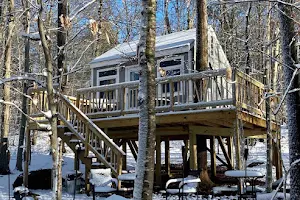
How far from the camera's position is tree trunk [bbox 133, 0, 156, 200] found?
4.58 metres

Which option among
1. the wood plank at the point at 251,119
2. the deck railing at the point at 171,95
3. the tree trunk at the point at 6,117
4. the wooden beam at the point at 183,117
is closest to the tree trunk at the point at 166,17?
the tree trunk at the point at 6,117

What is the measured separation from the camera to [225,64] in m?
16.2

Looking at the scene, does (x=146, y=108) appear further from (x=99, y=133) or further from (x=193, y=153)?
(x=193, y=153)

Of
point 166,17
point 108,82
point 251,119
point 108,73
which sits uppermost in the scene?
point 166,17

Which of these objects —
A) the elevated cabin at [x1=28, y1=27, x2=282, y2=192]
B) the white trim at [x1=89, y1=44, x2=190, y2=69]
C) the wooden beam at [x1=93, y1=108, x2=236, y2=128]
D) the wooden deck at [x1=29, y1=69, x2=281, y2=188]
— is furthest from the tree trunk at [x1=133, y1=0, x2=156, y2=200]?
the white trim at [x1=89, y1=44, x2=190, y2=69]

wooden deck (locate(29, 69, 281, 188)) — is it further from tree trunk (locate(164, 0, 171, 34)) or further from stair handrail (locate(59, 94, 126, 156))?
tree trunk (locate(164, 0, 171, 34))

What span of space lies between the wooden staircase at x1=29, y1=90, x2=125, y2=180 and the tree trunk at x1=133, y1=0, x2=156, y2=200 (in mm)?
4695

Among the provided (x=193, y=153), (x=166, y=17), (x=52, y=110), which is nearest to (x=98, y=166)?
(x=193, y=153)

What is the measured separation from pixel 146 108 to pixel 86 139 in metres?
5.52

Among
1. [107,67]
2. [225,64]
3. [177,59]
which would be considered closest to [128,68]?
[107,67]

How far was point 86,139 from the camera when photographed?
32.5 ft

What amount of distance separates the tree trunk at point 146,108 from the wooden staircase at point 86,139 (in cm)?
469

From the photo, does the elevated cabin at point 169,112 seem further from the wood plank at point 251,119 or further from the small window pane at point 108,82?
the small window pane at point 108,82

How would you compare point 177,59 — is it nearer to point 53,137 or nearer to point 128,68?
point 128,68
